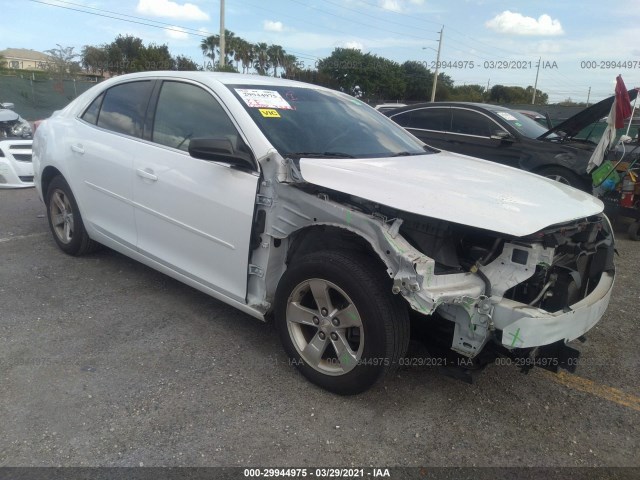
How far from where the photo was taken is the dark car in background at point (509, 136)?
275 inches

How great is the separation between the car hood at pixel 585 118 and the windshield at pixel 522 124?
283 mm

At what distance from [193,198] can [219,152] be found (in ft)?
1.60

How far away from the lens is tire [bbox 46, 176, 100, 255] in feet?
14.6

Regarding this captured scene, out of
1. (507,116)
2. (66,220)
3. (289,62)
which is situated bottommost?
(66,220)

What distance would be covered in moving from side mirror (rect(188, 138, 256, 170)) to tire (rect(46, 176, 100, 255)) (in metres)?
2.05

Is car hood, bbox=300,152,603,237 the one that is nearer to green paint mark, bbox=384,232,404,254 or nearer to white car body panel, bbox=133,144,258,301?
green paint mark, bbox=384,232,404,254

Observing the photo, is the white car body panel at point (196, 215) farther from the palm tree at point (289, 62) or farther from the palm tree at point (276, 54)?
the palm tree at point (276, 54)

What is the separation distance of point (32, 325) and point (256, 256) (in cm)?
173

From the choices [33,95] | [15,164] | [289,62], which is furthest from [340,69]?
[15,164]

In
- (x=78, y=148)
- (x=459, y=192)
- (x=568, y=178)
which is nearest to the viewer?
(x=459, y=192)

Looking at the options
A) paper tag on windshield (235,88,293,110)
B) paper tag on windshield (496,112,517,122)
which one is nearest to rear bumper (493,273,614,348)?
paper tag on windshield (235,88,293,110)

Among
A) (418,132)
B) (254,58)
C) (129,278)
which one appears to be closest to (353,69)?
(254,58)

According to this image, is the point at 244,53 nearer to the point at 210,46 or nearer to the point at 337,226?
the point at 210,46

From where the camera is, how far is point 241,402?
2.74m
